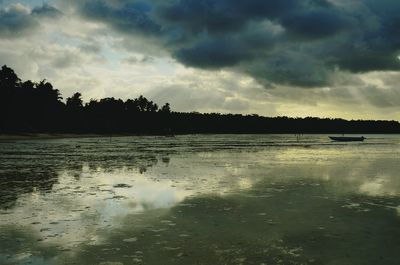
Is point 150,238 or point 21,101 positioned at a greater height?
point 21,101

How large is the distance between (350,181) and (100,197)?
14749mm

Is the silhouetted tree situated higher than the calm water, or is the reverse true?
the silhouetted tree

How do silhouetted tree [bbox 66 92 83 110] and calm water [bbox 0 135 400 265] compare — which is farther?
silhouetted tree [bbox 66 92 83 110]

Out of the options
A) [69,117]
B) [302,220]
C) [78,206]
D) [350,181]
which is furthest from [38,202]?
[69,117]

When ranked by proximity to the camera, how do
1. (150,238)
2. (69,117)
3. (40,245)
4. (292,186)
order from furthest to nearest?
(69,117), (292,186), (150,238), (40,245)

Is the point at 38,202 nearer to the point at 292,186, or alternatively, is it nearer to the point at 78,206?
the point at 78,206

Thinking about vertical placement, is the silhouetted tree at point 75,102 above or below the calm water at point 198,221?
above

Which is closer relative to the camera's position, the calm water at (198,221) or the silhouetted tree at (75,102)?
the calm water at (198,221)

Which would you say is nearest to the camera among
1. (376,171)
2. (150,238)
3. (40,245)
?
(40,245)

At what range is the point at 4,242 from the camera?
1116 centimetres

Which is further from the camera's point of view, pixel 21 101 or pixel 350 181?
pixel 21 101

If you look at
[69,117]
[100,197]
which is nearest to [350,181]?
[100,197]

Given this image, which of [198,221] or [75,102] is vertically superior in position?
[75,102]

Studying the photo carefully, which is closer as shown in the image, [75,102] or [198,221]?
[198,221]
